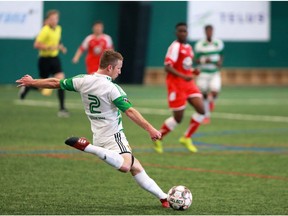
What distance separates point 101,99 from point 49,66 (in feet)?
40.3

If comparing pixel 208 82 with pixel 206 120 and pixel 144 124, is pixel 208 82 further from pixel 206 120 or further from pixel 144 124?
pixel 144 124

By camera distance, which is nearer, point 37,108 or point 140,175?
point 140,175

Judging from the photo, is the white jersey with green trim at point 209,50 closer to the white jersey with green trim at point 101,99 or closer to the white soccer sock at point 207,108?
Answer: the white soccer sock at point 207,108

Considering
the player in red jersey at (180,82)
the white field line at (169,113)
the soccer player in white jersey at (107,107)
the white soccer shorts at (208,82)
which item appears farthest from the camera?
the white soccer shorts at (208,82)

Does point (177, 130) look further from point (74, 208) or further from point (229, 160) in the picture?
point (74, 208)

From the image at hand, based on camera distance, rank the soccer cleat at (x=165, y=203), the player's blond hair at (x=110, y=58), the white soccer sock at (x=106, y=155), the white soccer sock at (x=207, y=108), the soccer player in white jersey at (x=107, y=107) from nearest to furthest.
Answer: the white soccer sock at (x=106, y=155) < the soccer player in white jersey at (x=107, y=107) < the player's blond hair at (x=110, y=58) < the soccer cleat at (x=165, y=203) < the white soccer sock at (x=207, y=108)

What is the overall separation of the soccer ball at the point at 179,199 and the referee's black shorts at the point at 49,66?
1219cm

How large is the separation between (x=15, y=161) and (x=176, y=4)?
2312cm

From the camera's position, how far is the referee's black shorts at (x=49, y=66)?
20.8m

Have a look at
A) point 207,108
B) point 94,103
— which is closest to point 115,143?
point 94,103

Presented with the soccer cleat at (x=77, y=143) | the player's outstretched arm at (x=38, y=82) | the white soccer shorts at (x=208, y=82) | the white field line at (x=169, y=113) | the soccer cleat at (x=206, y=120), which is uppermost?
the player's outstretched arm at (x=38, y=82)

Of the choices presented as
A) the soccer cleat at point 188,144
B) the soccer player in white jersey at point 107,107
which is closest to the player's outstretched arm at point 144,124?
the soccer player in white jersey at point 107,107

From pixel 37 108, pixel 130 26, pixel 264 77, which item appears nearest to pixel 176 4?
pixel 130 26

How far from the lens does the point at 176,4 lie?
34.8 meters
